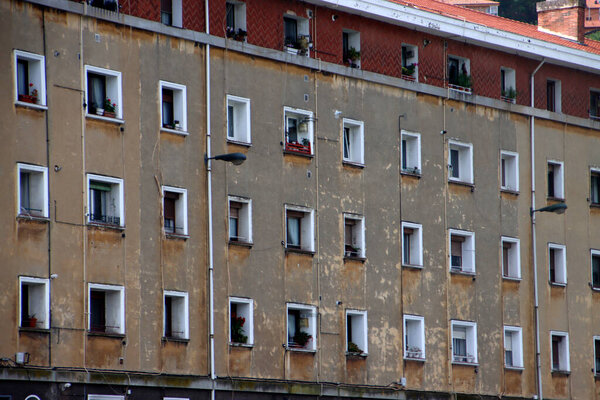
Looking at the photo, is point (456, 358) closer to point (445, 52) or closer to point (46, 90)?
point (445, 52)

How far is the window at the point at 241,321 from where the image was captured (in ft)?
182

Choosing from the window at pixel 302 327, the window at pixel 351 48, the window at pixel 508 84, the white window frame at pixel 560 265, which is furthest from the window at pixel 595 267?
the window at pixel 302 327

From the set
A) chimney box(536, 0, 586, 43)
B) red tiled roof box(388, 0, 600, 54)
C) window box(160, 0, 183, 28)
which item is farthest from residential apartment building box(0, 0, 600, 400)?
chimney box(536, 0, 586, 43)

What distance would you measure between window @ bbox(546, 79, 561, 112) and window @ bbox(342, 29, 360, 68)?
36.2 ft

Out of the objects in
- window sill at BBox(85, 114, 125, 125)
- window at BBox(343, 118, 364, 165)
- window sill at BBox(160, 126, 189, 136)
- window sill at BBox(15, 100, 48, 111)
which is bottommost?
window sill at BBox(160, 126, 189, 136)

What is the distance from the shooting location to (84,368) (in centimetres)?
5072

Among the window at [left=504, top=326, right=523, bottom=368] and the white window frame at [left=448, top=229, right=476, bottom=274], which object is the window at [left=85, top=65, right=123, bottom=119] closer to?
the white window frame at [left=448, top=229, right=476, bottom=274]

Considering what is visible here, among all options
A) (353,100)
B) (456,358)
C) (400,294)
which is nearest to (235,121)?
(353,100)

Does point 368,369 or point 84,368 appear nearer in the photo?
point 84,368

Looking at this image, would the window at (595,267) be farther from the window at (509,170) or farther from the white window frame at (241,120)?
the white window frame at (241,120)

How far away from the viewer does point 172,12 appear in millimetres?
55688

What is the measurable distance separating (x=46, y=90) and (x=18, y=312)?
22.0ft

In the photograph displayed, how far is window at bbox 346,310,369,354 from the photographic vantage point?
2340 inches

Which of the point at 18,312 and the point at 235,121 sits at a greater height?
the point at 235,121
